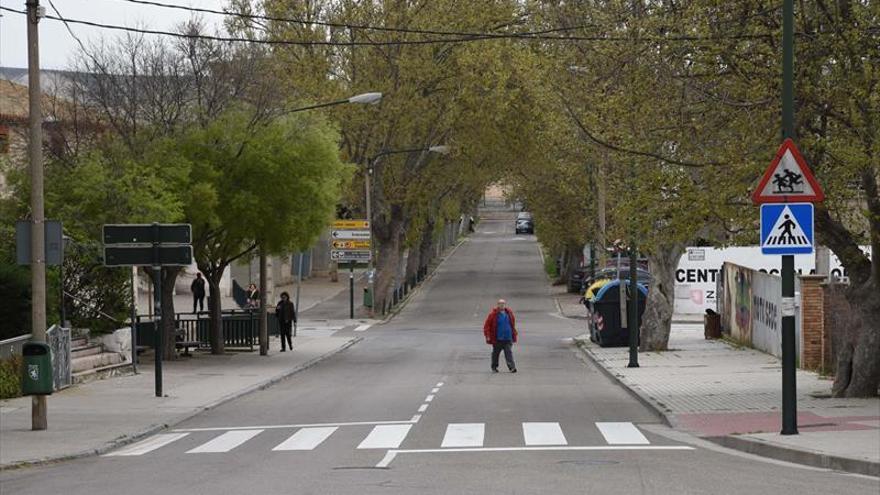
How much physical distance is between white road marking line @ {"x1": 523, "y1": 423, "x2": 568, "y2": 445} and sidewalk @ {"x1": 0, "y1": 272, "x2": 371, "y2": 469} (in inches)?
218

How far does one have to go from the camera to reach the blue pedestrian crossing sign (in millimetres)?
17312

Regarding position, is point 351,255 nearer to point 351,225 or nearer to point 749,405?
point 351,225

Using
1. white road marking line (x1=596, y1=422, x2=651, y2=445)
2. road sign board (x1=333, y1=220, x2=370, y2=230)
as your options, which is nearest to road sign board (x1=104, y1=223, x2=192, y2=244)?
white road marking line (x1=596, y1=422, x2=651, y2=445)

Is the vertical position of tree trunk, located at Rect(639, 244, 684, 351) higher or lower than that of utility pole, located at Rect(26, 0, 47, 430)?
lower

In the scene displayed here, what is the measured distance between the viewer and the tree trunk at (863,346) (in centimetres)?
2159

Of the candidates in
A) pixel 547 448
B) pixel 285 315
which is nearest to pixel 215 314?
pixel 285 315

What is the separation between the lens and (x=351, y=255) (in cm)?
6284

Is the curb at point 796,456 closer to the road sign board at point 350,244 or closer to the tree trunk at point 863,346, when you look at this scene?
the tree trunk at point 863,346

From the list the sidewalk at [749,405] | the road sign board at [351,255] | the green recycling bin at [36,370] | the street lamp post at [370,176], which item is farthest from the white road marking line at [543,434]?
the road sign board at [351,255]

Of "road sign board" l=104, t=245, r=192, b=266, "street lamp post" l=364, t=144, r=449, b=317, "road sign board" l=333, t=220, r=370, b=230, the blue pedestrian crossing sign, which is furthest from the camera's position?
"road sign board" l=333, t=220, r=370, b=230

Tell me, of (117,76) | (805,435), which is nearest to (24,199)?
(117,76)

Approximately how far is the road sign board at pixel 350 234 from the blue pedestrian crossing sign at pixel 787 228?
46.1 meters

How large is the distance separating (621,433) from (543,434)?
3.52 feet

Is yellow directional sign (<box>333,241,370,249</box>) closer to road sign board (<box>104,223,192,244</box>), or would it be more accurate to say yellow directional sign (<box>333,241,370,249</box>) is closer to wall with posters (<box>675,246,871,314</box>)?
wall with posters (<box>675,246,871,314</box>)
